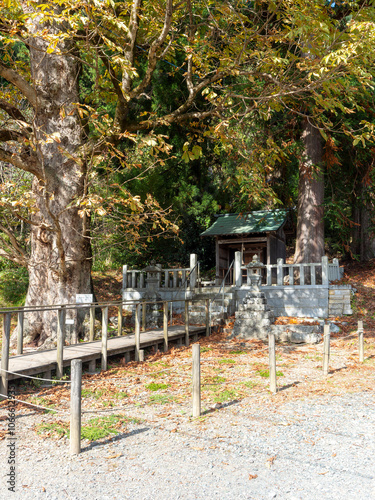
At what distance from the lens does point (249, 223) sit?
21344 millimetres

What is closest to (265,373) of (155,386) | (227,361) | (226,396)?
(227,361)

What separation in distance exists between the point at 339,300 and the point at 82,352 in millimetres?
9901

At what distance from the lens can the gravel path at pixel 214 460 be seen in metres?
3.92

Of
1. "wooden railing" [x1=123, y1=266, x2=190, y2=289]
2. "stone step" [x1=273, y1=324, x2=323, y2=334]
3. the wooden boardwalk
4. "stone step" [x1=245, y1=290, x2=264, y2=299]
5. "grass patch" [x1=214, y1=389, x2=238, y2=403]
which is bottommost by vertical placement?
"grass patch" [x1=214, y1=389, x2=238, y2=403]

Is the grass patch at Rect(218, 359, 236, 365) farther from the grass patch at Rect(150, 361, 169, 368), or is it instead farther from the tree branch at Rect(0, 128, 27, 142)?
the tree branch at Rect(0, 128, 27, 142)

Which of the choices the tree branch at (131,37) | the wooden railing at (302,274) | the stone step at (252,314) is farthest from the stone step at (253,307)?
the tree branch at (131,37)

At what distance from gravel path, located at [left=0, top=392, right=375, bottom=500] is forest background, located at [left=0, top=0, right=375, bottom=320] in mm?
4542

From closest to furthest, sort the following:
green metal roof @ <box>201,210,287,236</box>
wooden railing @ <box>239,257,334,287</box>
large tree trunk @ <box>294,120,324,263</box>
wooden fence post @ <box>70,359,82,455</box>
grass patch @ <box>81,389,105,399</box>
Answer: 1. wooden fence post @ <box>70,359,82,455</box>
2. grass patch @ <box>81,389,105,399</box>
3. wooden railing @ <box>239,257,334,287</box>
4. large tree trunk @ <box>294,120,324,263</box>
5. green metal roof @ <box>201,210,287,236</box>

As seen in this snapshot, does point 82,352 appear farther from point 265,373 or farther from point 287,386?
point 287,386

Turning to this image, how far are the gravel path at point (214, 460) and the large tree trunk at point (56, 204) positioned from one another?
4668 mm

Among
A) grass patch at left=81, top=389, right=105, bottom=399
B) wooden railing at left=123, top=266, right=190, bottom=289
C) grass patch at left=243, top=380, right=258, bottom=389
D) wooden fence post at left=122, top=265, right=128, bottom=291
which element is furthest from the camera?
wooden fence post at left=122, top=265, right=128, bottom=291

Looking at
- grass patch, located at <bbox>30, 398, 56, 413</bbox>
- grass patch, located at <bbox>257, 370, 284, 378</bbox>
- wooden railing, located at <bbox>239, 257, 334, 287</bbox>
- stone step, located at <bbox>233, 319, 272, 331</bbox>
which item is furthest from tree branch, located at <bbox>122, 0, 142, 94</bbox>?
wooden railing, located at <bbox>239, 257, 334, 287</bbox>

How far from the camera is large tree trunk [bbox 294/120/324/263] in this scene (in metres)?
17.8

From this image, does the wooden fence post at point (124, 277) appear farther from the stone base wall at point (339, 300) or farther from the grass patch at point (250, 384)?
the grass patch at point (250, 384)
